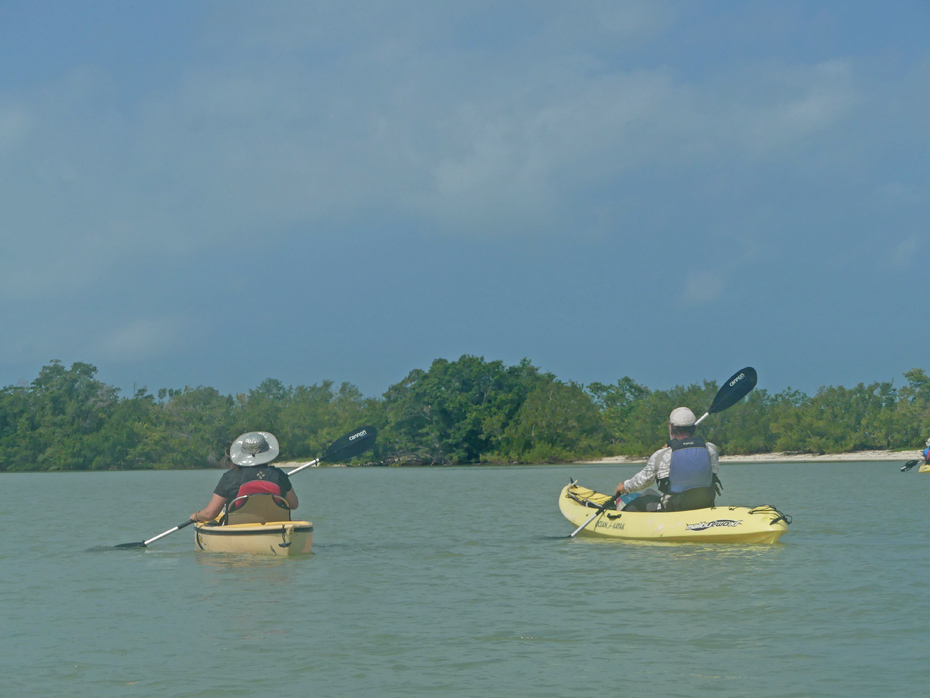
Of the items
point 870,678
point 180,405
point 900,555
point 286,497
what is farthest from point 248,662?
A: point 180,405

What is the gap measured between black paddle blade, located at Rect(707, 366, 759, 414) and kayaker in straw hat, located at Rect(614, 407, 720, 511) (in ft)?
14.0

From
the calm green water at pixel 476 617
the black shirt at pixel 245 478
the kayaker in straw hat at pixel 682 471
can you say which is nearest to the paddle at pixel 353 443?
the calm green water at pixel 476 617

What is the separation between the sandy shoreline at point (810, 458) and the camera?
2726 inches

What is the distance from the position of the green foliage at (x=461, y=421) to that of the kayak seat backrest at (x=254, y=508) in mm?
62932

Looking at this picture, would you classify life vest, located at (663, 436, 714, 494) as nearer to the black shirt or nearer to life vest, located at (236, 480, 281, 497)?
the black shirt

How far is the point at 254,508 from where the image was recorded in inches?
534

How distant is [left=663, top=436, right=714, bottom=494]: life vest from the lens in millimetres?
14133

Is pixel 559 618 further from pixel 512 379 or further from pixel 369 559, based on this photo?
pixel 512 379

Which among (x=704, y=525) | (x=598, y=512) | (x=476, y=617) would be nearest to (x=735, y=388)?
(x=598, y=512)

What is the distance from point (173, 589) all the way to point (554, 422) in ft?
217

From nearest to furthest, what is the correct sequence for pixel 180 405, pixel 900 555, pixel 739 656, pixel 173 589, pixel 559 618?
pixel 739 656 < pixel 559 618 < pixel 173 589 < pixel 900 555 < pixel 180 405

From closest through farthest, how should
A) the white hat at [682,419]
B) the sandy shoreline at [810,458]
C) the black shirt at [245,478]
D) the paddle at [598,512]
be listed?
the black shirt at [245,478] → the white hat at [682,419] → the paddle at [598,512] → the sandy shoreline at [810,458]

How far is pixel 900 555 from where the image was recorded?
13367mm

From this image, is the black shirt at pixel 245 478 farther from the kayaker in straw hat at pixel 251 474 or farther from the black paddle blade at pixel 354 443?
the black paddle blade at pixel 354 443
